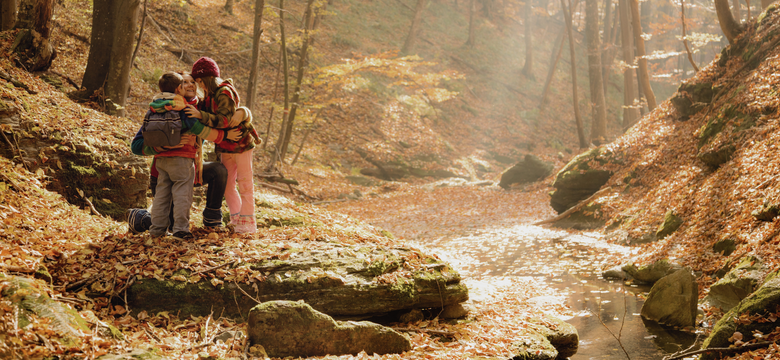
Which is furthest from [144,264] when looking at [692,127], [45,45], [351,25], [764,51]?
[351,25]

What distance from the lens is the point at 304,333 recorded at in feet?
11.7

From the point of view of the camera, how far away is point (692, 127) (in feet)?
34.4

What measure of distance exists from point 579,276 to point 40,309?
712cm

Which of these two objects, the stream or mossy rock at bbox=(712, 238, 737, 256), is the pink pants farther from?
mossy rock at bbox=(712, 238, 737, 256)

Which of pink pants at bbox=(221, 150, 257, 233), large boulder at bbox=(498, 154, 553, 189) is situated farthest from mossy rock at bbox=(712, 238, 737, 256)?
large boulder at bbox=(498, 154, 553, 189)

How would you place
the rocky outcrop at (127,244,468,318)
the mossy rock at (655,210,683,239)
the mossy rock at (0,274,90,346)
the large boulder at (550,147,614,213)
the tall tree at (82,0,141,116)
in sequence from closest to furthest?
the mossy rock at (0,274,90,346)
the rocky outcrop at (127,244,468,318)
the tall tree at (82,0,141,116)
the mossy rock at (655,210,683,239)
the large boulder at (550,147,614,213)

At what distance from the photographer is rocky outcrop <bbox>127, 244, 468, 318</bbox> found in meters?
3.70

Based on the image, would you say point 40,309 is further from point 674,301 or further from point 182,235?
→ point 674,301

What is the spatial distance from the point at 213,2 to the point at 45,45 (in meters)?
13.2

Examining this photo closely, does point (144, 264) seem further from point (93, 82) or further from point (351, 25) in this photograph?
point (351, 25)

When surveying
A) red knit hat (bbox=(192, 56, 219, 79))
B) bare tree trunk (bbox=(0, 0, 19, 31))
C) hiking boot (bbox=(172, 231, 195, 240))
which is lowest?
hiking boot (bbox=(172, 231, 195, 240))

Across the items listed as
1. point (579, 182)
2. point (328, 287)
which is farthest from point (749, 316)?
point (579, 182)

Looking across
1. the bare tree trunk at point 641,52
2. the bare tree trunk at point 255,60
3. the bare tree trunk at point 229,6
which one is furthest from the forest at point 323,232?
the bare tree trunk at point 229,6

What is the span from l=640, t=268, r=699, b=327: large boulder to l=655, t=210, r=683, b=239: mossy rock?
102 inches
